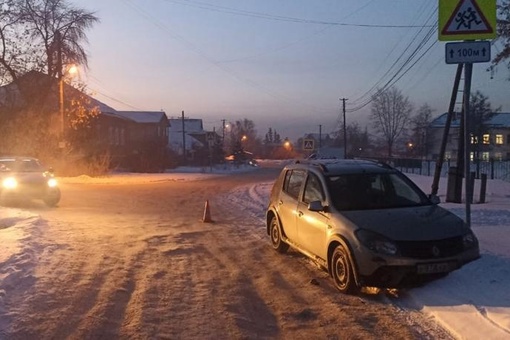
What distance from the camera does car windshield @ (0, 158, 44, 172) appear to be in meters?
20.3

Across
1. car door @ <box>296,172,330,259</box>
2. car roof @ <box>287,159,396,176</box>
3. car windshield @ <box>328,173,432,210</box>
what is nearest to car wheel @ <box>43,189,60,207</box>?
car roof @ <box>287,159,396,176</box>

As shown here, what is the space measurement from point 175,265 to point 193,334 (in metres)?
3.72

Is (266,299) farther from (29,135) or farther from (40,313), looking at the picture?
(29,135)

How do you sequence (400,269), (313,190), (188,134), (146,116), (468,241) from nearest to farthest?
(400,269) → (468,241) → (313,190) → (146,116) → (188,134)

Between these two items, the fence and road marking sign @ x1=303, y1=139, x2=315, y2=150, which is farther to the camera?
the fence

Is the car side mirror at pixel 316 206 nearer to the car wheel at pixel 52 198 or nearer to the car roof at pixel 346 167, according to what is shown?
the car roof at pixel 346 167

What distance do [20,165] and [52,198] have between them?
1.67 metres

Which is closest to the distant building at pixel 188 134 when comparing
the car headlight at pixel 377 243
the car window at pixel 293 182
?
the car window at pixel 293 182

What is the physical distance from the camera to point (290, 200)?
10227mm

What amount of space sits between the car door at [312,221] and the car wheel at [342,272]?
33 centimetres

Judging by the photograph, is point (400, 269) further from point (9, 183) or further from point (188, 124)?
point (188, 124)

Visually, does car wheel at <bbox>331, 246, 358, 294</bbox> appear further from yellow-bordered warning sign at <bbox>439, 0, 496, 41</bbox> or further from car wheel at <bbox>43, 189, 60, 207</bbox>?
car wheel at <bbox>43, 189, 60, 207</bbox>

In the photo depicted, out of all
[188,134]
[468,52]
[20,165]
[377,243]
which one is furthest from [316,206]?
[188,134]

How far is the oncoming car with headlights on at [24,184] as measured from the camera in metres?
19.7
